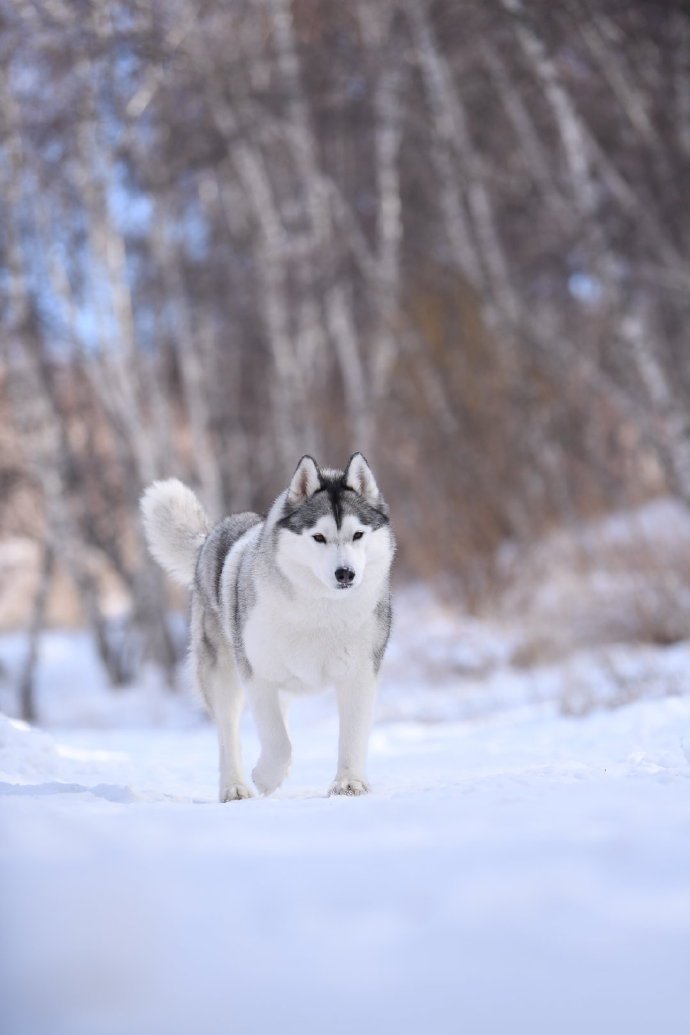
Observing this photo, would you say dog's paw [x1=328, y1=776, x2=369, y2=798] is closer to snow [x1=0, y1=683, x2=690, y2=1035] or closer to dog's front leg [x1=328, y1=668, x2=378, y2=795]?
dog's front leg [x1=328, y1=668, x2=378, y2=795]

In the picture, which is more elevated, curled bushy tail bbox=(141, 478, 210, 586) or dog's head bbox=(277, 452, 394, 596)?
curled bushy tail bbox=(141, 478, 210, 586)

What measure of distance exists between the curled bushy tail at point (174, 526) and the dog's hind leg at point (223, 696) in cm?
53

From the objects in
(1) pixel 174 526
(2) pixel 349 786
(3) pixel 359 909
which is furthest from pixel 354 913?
(1) pixel 174 526

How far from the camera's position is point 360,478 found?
16.0 ft

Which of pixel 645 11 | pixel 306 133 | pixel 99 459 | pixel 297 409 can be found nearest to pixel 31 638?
pixel 297 409

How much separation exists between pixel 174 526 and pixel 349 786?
6.24 ft

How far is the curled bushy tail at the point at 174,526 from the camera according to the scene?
226 inches

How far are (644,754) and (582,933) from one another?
272 centimetres

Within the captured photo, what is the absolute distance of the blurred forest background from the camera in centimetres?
1230

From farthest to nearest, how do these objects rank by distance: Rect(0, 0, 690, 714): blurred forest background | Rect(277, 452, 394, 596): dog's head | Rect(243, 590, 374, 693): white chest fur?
Rect(0, 0, 690, 714): blurred forest background → Rect(243, 590, 374, 693): white chest fur → Rect(277, 452, 394, 596): dog's head

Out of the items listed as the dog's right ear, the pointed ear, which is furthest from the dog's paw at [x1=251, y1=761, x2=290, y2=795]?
the pointed ear

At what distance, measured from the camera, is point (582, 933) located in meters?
2.40

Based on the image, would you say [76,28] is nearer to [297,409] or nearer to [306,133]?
[306,133]

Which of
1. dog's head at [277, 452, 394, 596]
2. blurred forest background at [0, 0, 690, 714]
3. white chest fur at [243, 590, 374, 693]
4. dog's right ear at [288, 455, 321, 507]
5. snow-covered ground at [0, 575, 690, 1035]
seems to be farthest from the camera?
blurred forest background at [0, 0, 690, 714]
